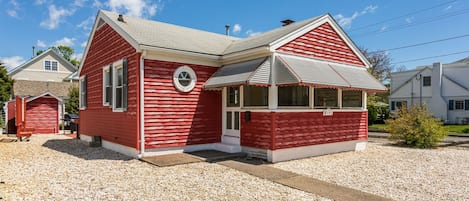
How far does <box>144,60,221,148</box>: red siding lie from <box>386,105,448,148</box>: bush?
351 inches

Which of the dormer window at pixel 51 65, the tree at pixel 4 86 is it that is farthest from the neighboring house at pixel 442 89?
the dormer window at pixel 51 65

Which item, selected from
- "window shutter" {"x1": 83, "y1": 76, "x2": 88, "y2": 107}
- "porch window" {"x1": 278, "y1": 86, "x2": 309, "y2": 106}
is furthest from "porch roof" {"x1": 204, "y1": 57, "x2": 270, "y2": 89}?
"window shutter" {"x1": 83, "y1": 76, "x2": 88, "y2": 107}

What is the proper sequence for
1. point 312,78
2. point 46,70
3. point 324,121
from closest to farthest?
1. point 312,78
2. point 324,121
3. point 46,70

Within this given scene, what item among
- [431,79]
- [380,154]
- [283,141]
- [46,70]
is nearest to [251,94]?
[283,141]

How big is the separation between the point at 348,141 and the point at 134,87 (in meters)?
7.77

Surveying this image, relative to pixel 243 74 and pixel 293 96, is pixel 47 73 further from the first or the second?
pixel 293 96

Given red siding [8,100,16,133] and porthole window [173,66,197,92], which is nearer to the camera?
porthole window [173,66,197,92]

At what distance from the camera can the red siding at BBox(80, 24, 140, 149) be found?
9.29 m

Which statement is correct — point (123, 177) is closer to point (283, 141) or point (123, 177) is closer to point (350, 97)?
point (283, 141)

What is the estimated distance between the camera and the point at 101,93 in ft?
38.8

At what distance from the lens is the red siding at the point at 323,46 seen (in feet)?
32.0

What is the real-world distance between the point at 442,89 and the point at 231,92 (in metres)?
30.8

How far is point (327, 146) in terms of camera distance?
408 inches

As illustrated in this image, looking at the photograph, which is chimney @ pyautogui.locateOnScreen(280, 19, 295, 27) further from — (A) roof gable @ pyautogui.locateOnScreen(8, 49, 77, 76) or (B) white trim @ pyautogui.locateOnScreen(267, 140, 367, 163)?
(A) roof gable @ pyautogui.locateOnScreen(8, 49, 77, 76)
